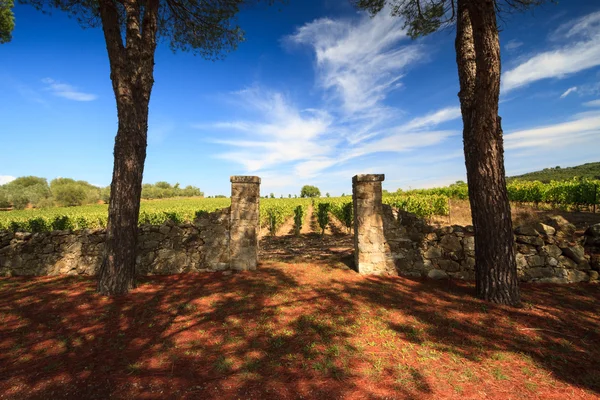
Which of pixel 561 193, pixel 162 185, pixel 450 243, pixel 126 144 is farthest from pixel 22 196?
pixel 561 193

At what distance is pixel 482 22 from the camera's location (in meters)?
4.66

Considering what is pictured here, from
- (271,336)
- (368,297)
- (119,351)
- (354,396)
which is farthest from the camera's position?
(368,297)

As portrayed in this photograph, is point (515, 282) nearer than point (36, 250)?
Yes

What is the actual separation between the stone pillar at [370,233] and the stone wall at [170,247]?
2.78m

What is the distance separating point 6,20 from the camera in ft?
31.1

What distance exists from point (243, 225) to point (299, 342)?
3.79m

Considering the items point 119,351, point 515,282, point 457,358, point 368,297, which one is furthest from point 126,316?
point 515,282

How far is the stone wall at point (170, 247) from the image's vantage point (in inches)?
268

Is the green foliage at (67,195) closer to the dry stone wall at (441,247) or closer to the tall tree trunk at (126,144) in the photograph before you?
the tall tree trunk at (126,144)

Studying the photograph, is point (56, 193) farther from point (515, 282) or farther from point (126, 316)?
point (515, 282)

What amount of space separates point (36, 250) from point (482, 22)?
12.4 meters

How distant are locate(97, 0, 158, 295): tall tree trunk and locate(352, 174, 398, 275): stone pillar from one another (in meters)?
5.33

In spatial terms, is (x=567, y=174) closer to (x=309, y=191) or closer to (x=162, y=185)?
(x=309, y=191)

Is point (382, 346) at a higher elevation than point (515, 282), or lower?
lower
